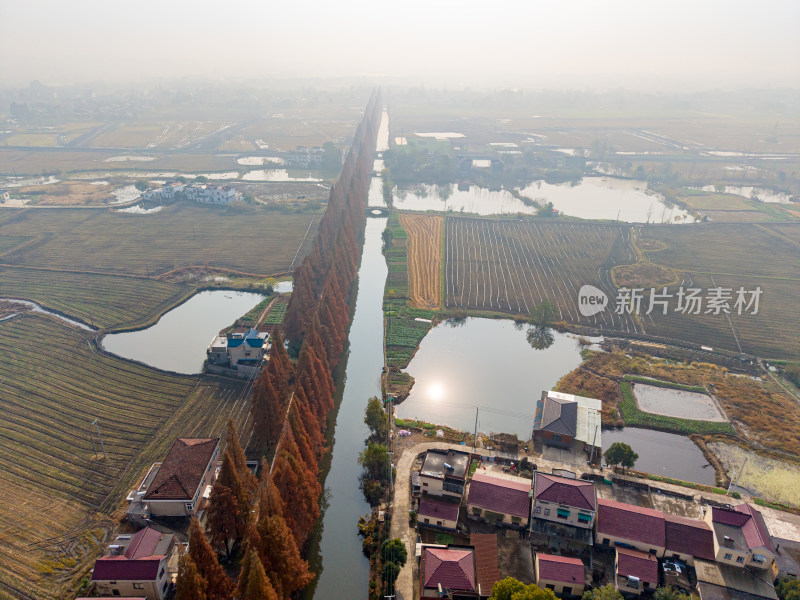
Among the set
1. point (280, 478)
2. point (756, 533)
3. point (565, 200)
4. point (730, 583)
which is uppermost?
point (280, 478)

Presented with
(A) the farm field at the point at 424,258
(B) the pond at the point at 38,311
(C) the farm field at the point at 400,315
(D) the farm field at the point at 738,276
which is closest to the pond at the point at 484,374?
(C) the farm field at the point at 400,315

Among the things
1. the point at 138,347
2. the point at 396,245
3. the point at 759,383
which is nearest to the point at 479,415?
the point at 759,383

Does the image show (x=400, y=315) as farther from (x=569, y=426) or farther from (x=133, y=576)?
(x=133, y=576)

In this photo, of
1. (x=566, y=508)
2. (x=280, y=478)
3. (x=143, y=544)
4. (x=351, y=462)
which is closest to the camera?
(x=280, y=478)

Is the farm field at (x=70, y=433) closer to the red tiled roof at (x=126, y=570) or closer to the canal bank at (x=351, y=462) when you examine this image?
the red tiled roof at (x=126, y=570)

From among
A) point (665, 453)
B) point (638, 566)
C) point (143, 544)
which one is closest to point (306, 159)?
point (665, 453)
